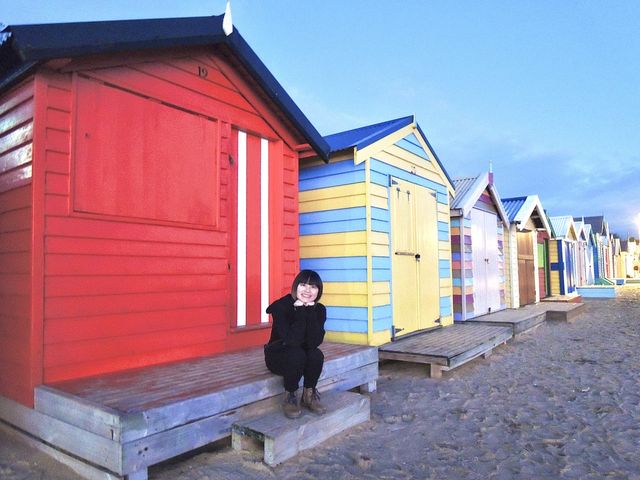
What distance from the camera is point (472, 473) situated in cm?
300

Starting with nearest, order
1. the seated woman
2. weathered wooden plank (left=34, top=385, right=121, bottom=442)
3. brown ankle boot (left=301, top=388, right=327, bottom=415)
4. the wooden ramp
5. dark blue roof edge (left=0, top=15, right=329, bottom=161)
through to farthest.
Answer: weathered wooden plank (left=34, top=385, right=121, bottom=442) < dark blue roof edge (left=0, top=15, right=329, bottom=161) < the seated woman < brown ankle boot (left=301, top=388, right=327, bottom=415) < the wooden ramp

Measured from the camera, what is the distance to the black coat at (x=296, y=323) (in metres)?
3.37

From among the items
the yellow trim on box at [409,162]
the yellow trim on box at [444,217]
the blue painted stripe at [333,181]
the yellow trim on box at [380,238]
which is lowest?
the yellow trim on box at [380,238]

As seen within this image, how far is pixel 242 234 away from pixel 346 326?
2038 millimetres

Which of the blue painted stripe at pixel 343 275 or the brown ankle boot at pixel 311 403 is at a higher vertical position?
the blue painted stripe at pixel 343 275

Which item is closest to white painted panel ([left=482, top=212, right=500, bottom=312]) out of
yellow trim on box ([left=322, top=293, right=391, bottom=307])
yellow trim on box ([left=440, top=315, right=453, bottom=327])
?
yellow trim on box ([left=440, top=315, right=453, bottom=327])

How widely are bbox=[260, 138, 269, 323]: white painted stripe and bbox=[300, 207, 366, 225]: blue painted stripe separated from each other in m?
1.30

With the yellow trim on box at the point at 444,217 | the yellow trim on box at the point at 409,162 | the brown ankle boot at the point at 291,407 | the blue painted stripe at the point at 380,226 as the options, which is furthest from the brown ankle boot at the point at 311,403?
the yellow trim on box at the point at 444,217

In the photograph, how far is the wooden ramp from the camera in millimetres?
5472

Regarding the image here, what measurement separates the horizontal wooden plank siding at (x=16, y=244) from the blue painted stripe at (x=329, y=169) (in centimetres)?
374

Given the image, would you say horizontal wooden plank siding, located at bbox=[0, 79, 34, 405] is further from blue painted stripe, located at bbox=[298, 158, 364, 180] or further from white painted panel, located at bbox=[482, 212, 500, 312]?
white painted panel, located at bbox=[482, 212, 500, 312]

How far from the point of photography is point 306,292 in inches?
135

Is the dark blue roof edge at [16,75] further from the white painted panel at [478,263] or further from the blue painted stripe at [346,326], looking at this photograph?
the white painted panel at [478,263]

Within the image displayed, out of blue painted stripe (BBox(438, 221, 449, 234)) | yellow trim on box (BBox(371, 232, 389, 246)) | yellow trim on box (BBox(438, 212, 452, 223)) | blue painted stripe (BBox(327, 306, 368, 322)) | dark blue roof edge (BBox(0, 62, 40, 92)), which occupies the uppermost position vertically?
dark blue roof edge (BBox(0, 62, 40, 92))
